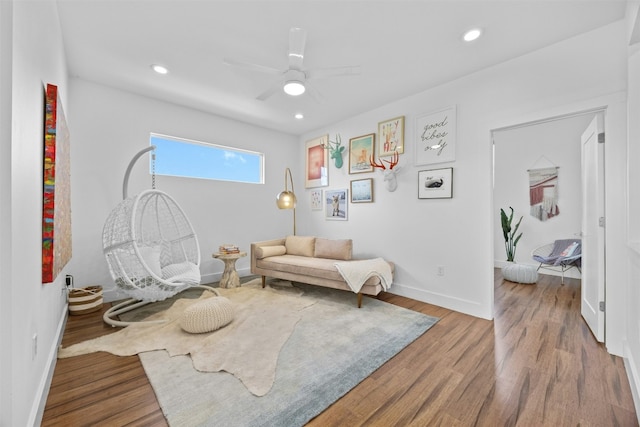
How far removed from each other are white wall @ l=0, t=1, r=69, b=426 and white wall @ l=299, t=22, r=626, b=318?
11.8ft

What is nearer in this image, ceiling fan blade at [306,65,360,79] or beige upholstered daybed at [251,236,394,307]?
ceiling fan blade at [306,65,360,79]

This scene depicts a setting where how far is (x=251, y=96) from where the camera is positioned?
145 inches

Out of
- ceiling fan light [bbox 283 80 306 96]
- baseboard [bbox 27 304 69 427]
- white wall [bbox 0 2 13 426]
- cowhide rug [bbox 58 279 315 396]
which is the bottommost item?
cowhide rug [bbox 58 279 315 396]

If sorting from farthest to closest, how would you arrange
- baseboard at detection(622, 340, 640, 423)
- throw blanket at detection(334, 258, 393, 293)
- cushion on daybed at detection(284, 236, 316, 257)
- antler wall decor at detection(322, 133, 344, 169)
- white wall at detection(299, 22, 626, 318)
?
antler wall decor at detection(322, 133, 344, 169) < cushion on daybed at detection(284, 236, 316, 257) < throw blanket at detection(334, 258, 393, 293) < white wall at detection(299, 22, 626, 318) < baseboard at detection(622, 340, 640, 423)

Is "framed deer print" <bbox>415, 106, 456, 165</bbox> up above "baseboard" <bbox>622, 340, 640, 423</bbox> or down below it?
above

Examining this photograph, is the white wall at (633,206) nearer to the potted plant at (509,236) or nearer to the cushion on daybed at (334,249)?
the cushion on daybed at (334,249)

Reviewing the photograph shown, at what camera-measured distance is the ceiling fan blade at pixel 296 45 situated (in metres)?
1.95

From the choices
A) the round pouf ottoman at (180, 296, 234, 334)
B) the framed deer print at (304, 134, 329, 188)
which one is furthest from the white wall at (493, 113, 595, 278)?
the round pouf ottoman at (180, 296, 234, 334)

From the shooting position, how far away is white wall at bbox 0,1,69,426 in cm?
107

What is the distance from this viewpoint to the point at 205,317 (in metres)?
2.52

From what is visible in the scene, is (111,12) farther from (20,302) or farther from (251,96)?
(20,302)

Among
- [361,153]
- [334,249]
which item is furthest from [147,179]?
[361,153]

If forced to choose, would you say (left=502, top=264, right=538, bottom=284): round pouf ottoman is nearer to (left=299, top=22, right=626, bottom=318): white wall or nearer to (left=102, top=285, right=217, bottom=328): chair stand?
(left=299, top=22, right=626, bottom=318): white wall

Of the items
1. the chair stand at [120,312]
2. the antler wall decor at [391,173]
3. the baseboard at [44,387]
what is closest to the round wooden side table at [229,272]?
the chair stand at [120,312]
